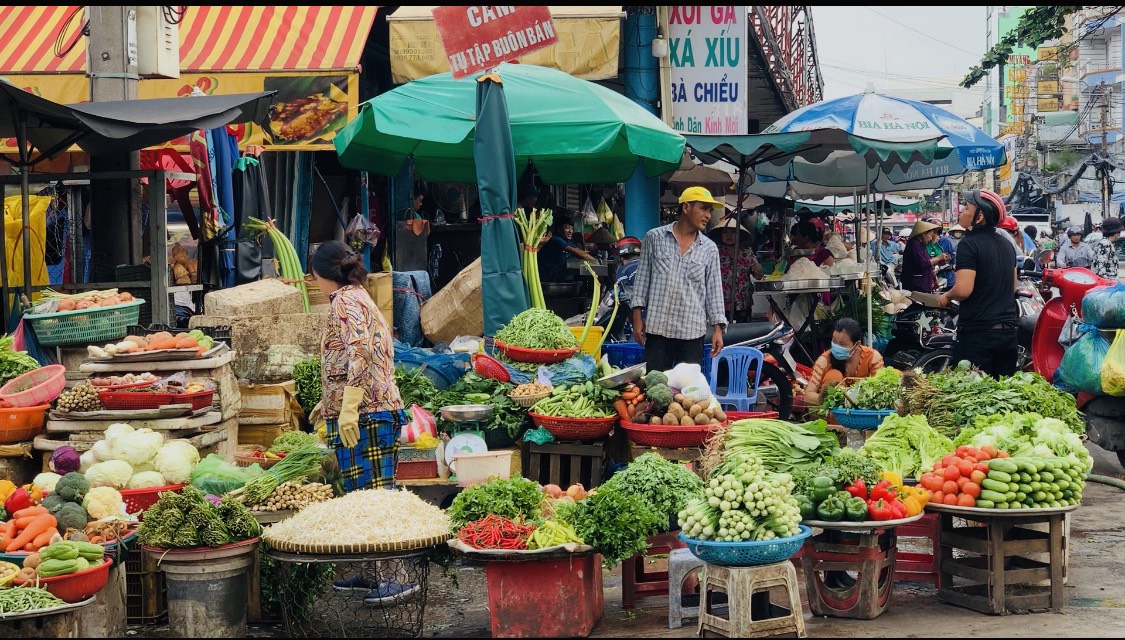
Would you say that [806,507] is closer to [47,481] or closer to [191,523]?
[191,523]

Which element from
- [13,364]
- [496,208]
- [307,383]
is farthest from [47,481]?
[496,208]

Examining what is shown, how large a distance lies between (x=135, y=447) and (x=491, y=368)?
2633mm

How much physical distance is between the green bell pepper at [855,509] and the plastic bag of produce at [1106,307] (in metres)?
4.36

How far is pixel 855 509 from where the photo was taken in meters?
5.61

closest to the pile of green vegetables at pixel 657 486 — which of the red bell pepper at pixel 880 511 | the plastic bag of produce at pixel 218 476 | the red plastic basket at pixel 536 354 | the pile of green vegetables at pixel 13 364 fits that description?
the red bell pepper at pixel 880 511

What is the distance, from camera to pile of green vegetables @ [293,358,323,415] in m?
8.89

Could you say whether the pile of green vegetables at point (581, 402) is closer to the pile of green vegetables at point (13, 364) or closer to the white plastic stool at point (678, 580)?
the white plastic stool at point (678, 580)

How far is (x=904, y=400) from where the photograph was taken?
26.7 ft

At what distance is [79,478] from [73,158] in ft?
33.2

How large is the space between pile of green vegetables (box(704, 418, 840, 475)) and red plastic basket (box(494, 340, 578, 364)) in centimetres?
219

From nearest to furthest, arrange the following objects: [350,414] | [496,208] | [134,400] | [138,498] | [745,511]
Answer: [745,511]
[350,414]
[138,498]
[134,400]
[496,208]

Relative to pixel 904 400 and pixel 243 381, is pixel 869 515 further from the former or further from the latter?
pixel 243 381

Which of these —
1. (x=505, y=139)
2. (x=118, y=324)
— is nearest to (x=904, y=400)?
(x=505, y=139)

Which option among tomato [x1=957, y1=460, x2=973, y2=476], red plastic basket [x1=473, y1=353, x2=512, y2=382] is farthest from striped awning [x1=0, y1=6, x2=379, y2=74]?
tomato [x1=957, y1=460, x2=973, y2=476]
